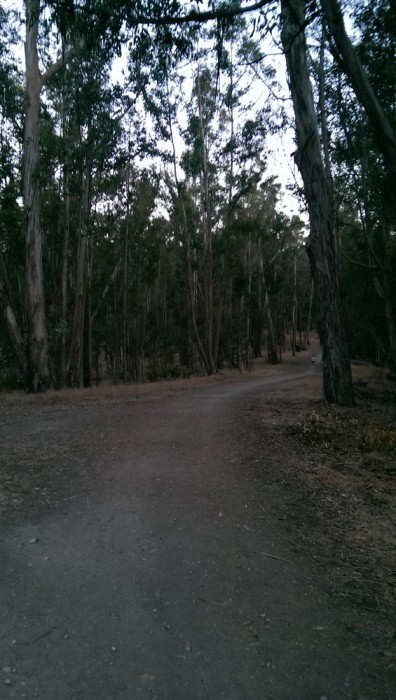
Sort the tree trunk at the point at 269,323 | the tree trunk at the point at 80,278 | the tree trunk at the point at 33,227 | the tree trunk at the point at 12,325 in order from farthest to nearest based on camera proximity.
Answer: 1. the tree trunk at the point at 269,323
2. the tree trunk at the point at 80,278
3. the tree trunk at the point at 12,325
4. the tree trunk at the point at 33,227

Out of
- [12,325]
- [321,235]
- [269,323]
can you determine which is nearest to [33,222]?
[12,325]

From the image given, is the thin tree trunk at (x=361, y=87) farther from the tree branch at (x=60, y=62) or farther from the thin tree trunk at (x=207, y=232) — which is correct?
the thin tree trunk at (x=207, y=232)

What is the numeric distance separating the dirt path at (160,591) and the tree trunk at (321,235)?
16.2 feet

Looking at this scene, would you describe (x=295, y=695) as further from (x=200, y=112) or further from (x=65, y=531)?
(x=200, y=112)

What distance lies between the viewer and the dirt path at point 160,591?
2.19 m

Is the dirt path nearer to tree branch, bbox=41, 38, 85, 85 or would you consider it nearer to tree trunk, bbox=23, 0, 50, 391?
tree trunk, bbox=23, 0, 50, 391

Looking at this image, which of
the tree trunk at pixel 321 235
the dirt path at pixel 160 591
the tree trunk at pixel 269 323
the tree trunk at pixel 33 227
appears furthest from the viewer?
the tree trunk at pixel 269 323

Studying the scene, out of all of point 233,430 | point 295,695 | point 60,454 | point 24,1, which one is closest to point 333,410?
point 233,430

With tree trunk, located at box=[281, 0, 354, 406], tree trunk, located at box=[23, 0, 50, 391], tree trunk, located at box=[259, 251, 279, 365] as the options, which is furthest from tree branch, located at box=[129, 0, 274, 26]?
tree trunk, located at box=[259, 251, 279, 365]

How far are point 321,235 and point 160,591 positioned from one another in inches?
336

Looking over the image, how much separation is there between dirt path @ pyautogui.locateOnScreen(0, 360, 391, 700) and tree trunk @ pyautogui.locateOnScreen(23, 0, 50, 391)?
823 centimetres

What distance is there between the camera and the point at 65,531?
145 inches

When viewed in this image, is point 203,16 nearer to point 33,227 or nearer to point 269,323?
point 33,227

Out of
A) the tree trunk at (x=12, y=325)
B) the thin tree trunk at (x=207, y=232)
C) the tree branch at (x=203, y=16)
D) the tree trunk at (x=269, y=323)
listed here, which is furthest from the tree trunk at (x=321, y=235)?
the tree trunk at (x=269, y=323)
